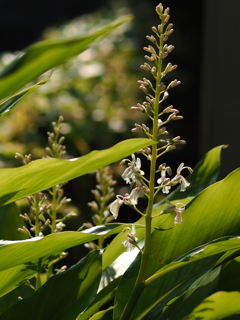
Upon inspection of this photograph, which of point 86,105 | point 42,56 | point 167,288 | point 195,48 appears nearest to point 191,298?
point 167,288

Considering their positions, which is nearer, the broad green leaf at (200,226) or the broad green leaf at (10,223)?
the broad green leaf at (200,226)

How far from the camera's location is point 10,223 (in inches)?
27.9

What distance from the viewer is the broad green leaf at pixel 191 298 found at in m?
0.48

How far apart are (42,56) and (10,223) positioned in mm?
406

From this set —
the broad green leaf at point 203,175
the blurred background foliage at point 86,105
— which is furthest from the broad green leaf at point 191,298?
the blurred background foliage at point 86,105

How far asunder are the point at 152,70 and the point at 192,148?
3443 millimetres

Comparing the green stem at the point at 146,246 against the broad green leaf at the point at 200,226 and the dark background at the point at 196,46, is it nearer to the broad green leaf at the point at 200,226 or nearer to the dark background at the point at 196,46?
the broad green leaf at the point at 200,226

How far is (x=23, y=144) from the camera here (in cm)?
191

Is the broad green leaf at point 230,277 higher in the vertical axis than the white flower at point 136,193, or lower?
lower

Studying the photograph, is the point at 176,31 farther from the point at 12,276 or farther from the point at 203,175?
the point at 12,276

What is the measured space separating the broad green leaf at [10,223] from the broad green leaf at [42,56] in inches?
13.9

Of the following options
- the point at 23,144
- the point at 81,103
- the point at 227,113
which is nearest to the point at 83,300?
the point at 23,144

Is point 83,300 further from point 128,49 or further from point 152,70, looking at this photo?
point 128,49

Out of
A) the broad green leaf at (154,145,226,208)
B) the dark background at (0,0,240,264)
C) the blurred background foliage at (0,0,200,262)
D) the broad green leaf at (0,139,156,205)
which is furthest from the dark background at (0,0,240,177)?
the broad green leaf at (0,139,156,205)
